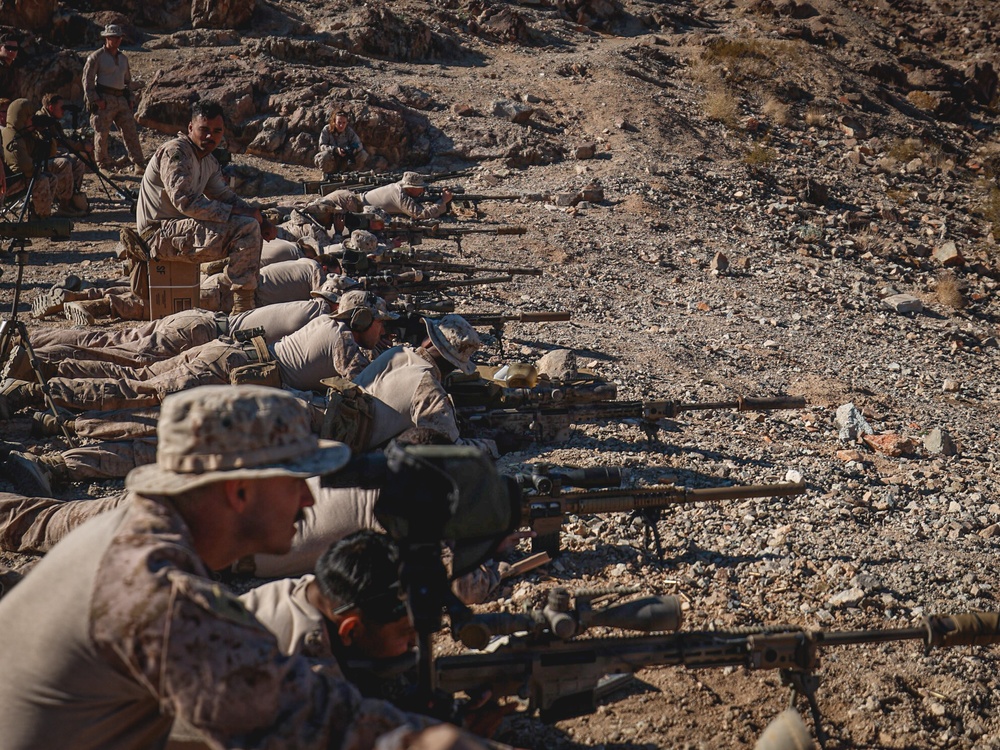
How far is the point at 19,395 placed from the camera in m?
5.16

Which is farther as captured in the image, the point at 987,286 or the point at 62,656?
the point at 987,286

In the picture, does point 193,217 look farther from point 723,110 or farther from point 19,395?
point 723,110

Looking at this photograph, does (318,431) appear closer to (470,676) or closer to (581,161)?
(470,676)

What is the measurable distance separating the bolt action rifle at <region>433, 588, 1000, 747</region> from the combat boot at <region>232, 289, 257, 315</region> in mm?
4964

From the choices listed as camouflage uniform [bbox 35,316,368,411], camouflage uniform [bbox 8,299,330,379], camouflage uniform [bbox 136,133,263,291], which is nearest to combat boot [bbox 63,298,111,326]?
camouflage uniform [bbox 136,133,263,291]

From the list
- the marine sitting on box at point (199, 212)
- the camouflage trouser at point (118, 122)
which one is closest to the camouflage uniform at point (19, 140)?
the camouflage trouser at point (118, 122)

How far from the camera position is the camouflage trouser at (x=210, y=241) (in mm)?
6688

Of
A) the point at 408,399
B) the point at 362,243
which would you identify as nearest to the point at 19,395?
the point at 408,399

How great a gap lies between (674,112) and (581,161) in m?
3.13

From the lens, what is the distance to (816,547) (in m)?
4.40

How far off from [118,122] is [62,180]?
177 cm

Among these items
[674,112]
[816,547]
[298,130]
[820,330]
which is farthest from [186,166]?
[674,112]

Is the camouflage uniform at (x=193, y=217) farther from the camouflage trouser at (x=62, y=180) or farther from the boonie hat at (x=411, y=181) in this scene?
the camouflage trouser at (x=62, y=180)

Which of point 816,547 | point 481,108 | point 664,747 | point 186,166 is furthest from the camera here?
point 481,108
